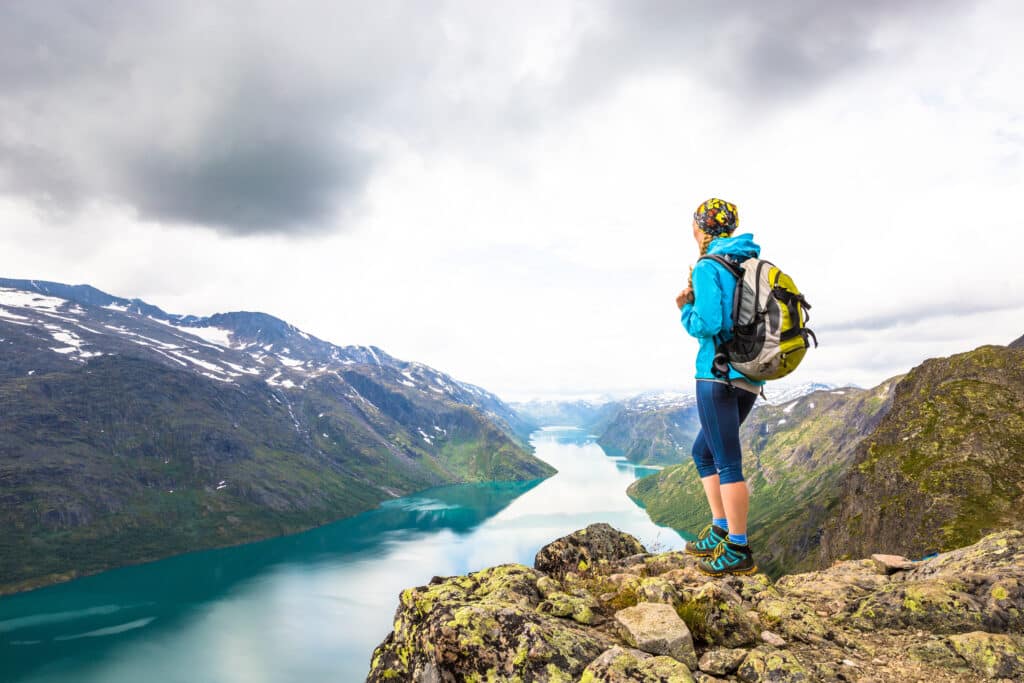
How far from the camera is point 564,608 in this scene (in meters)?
8.09

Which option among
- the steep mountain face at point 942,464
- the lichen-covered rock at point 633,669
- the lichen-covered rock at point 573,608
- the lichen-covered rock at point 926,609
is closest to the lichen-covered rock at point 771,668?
the lichen-covered rock at point 633,669

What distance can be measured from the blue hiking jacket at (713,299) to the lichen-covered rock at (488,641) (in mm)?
4586

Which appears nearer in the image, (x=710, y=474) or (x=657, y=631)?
(x=657, y=631)

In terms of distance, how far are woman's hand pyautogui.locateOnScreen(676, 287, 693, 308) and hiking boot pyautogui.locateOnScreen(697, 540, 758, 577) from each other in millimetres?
4213

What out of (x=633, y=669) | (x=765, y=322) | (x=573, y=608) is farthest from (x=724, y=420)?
(x=573, y=608)

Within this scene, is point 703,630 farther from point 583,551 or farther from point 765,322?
point 583,551

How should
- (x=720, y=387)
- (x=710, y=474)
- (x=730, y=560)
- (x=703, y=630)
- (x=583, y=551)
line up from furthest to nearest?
(x=583, y=551) → (x=710, y=474) → (x=730, y=560) → (x=703, y=630) → (x=720, y=387)

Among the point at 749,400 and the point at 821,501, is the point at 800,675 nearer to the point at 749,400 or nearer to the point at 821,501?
the point at 749,400

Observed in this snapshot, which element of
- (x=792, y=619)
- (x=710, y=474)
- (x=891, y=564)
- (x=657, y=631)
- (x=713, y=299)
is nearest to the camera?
(x=713, y=299)

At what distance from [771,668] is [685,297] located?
5.39m

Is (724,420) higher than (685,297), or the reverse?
(685,297)

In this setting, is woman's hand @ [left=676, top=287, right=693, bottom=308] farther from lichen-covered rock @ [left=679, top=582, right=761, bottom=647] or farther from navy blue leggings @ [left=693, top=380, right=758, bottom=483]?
lichen-covered rock @ [left=679, top=582, right=761, bottom=647]

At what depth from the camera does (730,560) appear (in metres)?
7.97

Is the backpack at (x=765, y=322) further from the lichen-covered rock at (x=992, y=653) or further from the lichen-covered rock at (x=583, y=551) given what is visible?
Result: the lichen-covered rock at (x=583, y=551)
